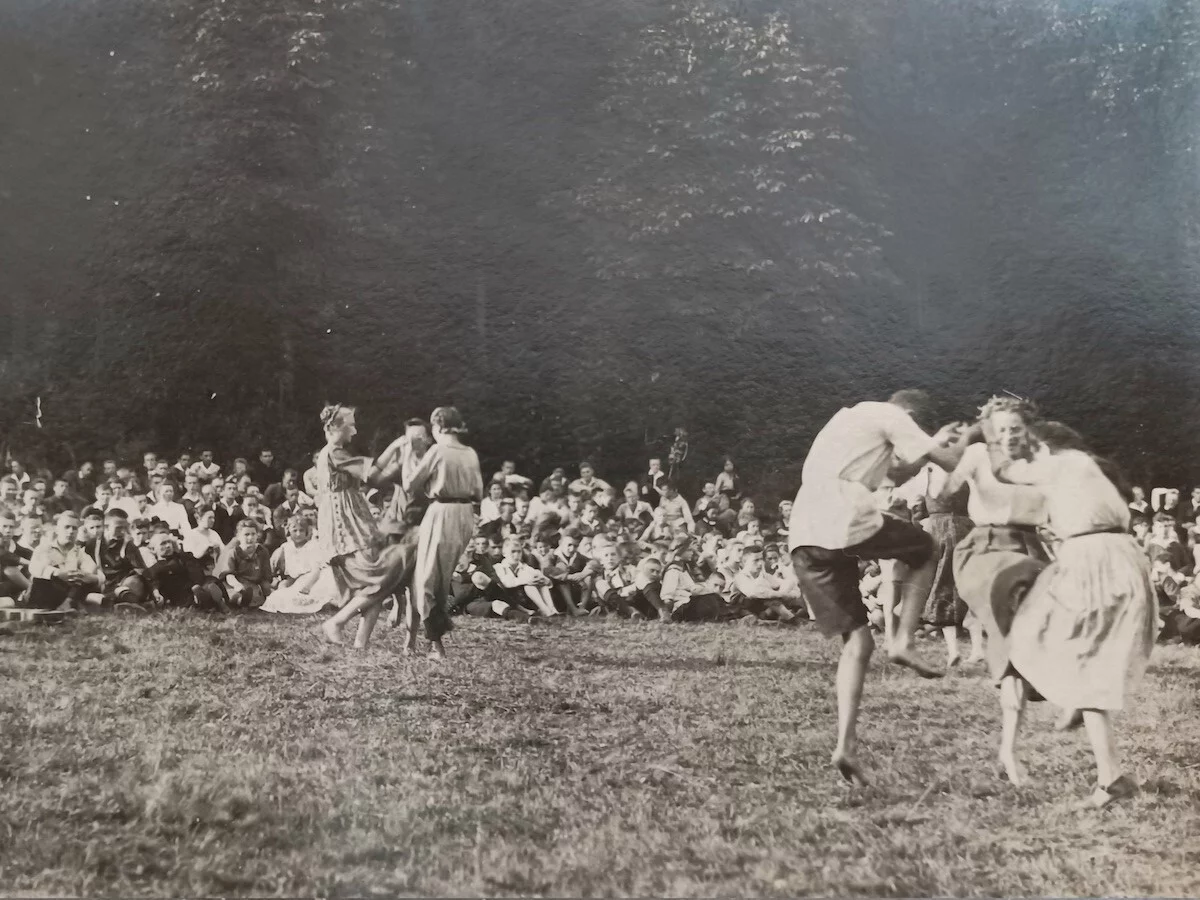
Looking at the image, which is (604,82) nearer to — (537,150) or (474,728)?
(537,150)

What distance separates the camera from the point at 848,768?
531 centimetres

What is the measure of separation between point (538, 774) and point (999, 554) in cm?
258

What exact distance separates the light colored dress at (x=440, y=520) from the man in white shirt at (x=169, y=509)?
4.31ft

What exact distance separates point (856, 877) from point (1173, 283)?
12.2ft

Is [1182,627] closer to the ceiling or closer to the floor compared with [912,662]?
A: closer to the ceiling

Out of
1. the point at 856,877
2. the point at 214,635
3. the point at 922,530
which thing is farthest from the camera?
the point at 214,635

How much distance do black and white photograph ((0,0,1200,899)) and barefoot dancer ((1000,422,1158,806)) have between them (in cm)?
3

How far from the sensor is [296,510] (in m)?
6.03

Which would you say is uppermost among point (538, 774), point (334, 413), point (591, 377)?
point (591, 377)

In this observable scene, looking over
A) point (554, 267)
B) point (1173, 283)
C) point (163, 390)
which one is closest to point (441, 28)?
point (554, 267)

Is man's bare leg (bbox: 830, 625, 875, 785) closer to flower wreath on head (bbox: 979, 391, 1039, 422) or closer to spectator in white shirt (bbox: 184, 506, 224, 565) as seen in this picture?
flower wreath on head (bbox: 979, 391, 1039, 422)

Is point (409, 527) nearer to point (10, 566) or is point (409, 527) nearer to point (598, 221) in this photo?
point (598, 221)

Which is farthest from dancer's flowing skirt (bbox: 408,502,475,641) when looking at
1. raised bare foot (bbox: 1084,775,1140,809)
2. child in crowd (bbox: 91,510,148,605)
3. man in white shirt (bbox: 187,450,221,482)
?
raised bare foot (bbox: 1084,775,1140,809)

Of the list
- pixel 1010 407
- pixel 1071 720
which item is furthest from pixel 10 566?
pixel 1071 720
